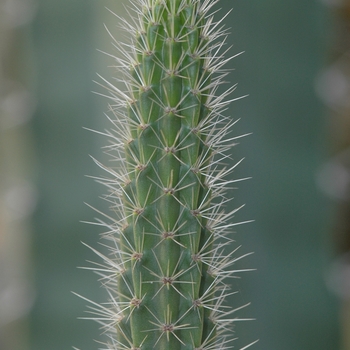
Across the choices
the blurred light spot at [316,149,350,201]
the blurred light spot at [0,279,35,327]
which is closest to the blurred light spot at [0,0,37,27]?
the blurred light spot at [0,279,35,327]

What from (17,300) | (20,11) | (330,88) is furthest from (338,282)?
(20,11)

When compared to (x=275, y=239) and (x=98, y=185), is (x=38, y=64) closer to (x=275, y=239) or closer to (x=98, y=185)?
(x=98, y=185)

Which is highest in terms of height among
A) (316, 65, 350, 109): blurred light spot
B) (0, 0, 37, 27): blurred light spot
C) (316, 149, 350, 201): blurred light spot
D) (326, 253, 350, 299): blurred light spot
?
(0, 0, 37, 27): blurred light spot

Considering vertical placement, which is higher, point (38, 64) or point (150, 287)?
point (38, 64)

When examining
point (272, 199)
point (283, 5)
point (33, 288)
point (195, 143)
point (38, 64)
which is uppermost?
point (283, 5)

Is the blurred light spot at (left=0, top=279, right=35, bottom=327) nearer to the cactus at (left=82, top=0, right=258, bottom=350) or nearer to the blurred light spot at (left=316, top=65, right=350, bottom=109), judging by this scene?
the cactus at (left=82, top=0, right=258, bottom=350)

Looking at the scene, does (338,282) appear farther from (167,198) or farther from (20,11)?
(20,11)

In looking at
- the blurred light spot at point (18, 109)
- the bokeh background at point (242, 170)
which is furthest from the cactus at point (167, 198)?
the blurred light spot at point (18, 109)

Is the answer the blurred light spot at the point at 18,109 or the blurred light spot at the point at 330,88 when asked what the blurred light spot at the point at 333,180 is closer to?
the blurred light spot at the point at 330,88

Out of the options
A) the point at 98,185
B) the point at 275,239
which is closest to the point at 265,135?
the point at 275,239
